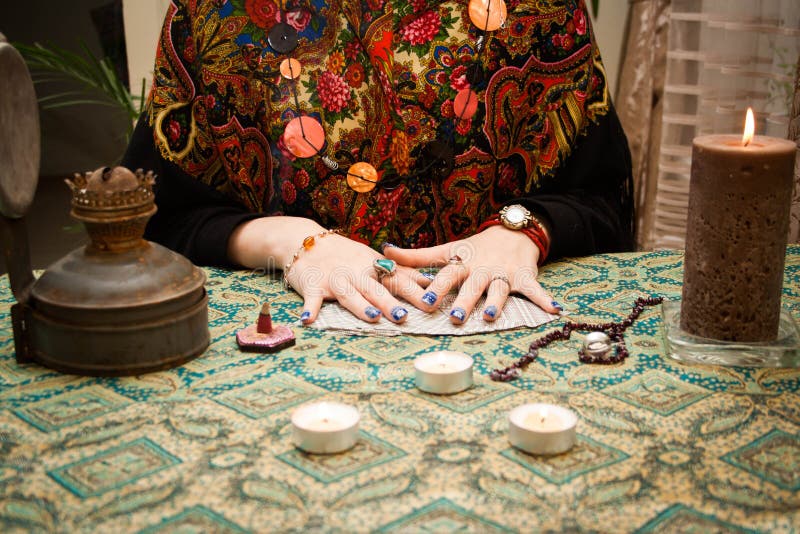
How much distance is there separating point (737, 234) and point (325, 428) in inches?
23.5

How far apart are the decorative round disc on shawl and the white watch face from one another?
2.73ft

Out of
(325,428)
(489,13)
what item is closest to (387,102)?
(489,13)

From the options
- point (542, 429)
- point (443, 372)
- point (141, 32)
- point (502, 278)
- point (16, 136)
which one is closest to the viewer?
point (542, 429)

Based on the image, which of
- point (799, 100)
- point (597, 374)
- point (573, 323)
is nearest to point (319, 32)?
point (573, 323)

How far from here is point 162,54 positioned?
5.58 ft

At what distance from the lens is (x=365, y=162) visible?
5.76 feet

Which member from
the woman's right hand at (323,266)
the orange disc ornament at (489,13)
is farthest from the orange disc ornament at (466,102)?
the woman's right hand at (323,266)

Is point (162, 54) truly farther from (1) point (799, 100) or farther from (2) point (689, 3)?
(2) point (689, 3)

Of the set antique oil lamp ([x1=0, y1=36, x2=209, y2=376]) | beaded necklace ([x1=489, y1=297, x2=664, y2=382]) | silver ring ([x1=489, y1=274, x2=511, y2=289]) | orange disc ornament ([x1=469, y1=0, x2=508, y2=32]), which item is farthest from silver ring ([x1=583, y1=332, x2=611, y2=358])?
orange disc ornament ([x1=469, y1=0, x2=508, y2=32])

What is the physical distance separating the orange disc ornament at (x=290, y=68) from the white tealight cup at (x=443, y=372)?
0.78m

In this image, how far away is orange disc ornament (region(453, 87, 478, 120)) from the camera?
1760 millimetres

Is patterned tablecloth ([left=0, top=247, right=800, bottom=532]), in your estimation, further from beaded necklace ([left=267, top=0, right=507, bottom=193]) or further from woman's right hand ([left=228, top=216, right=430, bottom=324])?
beaded necklace ([left=267, top=0, right=507, bottom=193])

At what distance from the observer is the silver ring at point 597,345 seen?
4.02 feet

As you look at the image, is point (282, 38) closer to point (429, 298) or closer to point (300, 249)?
point (300, 249)
